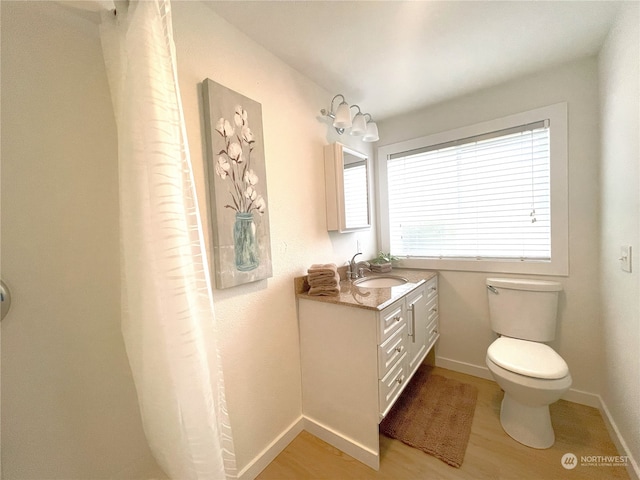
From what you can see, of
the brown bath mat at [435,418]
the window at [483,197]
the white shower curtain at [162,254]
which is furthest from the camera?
the window at [483,197]

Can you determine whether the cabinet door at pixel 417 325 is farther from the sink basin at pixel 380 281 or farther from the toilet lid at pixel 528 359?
the toilet lid at pixel 528 359

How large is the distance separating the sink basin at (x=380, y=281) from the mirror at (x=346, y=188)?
0.41m

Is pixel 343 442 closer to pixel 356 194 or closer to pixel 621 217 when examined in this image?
pixel 356 194

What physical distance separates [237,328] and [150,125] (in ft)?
2.96

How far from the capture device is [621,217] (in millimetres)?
1189

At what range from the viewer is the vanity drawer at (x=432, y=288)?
6.05 ft

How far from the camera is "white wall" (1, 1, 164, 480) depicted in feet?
2.10

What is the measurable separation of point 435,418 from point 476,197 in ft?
5.26

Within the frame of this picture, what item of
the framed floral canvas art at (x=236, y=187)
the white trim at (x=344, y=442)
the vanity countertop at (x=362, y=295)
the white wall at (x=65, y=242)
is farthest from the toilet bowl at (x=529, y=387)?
the white wall at (x=65, y=242)

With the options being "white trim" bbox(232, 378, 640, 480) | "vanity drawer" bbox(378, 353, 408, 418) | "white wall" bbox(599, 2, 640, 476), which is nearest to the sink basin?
"vanity drawer" bbox(378, 353, 408, 418)

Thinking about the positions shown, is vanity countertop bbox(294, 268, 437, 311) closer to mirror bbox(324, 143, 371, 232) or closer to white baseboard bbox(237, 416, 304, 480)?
mirror bbox(324, 143, 371, 232)

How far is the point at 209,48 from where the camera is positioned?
3.50ft

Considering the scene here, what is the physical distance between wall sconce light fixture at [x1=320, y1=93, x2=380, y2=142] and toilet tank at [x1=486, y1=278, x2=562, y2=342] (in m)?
1.46

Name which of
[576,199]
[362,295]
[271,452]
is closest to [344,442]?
[271,452]
